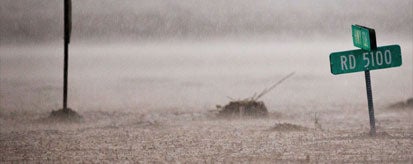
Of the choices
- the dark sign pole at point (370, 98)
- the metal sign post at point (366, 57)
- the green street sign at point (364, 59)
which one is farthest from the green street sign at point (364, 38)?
the dark sign pole at point (370, 98)

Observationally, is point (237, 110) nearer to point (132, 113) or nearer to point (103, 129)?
point (132, 113)

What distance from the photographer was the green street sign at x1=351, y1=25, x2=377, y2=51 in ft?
46.3

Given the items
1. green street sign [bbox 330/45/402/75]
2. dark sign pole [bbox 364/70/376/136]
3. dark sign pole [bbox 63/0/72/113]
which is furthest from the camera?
dark sign pole [bbox 63/0/72/113]

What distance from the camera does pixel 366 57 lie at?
14.2m

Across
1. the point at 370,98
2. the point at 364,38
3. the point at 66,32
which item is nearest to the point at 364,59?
the point at 364,38

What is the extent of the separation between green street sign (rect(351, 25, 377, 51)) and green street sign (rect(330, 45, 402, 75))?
11 centimetres

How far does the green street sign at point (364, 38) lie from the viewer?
14102 mm

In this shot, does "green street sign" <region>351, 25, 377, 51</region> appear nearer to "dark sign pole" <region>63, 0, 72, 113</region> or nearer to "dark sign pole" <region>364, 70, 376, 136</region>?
"dark sign pole" <region>364, 70, 376, 136</region>

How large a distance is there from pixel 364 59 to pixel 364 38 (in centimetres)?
40

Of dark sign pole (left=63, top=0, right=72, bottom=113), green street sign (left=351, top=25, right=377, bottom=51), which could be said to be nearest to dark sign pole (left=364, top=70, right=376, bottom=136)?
green street sign (left=351, top=25, right=377, bottom=51)

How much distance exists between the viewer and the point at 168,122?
822 inches

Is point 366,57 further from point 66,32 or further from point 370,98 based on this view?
point 66,32

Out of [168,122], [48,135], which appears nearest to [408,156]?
[48,135]

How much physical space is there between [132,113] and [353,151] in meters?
12.5
